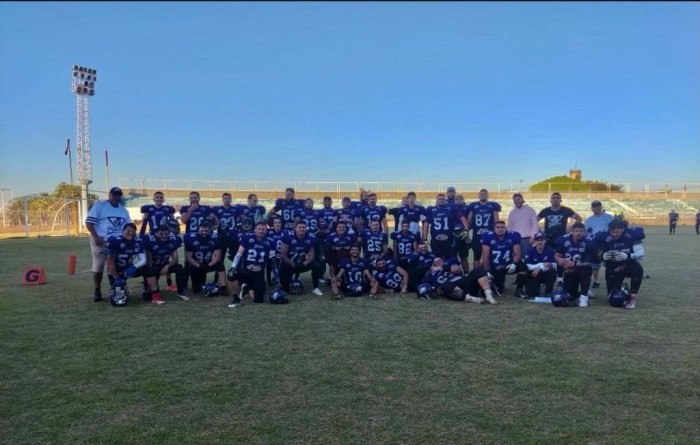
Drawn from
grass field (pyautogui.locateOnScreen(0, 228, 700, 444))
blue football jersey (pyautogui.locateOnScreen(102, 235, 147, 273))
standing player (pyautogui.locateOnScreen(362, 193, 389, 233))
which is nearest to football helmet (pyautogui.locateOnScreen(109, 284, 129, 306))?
grass field (pyautogui.locateOnScreen(0, 228, 700, 444))

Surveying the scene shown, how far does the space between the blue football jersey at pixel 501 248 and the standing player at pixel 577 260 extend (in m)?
0.77

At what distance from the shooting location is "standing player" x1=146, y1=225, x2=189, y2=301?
817 centimetres

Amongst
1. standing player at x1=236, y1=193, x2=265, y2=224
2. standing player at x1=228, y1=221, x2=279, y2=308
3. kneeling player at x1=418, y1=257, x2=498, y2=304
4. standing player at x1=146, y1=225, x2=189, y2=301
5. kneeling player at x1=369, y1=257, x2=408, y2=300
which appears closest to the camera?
kneeling player at x1=418, y1=257, x2=498, y2=304

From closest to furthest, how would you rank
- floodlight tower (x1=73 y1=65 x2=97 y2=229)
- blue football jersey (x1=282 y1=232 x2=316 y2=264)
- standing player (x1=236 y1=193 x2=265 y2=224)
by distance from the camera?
blue football jersey (x1=282 y1=232 x2=316 y2=264)
standing player (x1=236 y1=193 x2=265 y2=224)
floodlight tower (x1=73 y1=65 x2=97 y2=229)

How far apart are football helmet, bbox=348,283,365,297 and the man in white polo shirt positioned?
4171 millimetres

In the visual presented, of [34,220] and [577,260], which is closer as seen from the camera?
[577,260]

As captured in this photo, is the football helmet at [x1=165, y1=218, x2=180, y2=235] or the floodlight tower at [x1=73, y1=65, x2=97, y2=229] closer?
the football helmet at [x1=165, y1=218, x2=180, y2=235]

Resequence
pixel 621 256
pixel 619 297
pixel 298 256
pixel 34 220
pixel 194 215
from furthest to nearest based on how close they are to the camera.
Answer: pixel 34 220 → pixel 194 215 → pixel 298 256 → pixel 621 256 → pixel 619 297

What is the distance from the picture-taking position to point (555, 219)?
952 centimetres

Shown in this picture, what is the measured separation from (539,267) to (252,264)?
16.3ft

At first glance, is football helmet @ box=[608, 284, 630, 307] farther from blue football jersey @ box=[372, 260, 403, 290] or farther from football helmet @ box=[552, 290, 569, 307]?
blue football jersey @ box=[372, 260, 403, 290]

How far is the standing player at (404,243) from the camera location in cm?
926

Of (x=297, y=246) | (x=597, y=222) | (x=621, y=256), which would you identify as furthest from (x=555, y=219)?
(x=297, y=246)

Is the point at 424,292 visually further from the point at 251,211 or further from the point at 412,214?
the point at 251,211
